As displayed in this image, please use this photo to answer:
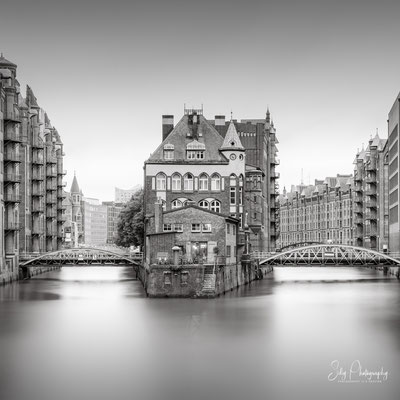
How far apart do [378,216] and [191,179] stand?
49.2 meters

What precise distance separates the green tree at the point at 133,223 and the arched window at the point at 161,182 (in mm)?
Result: 18708

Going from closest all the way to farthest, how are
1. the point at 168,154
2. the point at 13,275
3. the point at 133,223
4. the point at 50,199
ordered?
1. the point at 13,275
2. the point at 168,154
3. the point at 133,223
4. the point at 50,199

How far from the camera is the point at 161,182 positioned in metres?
78.2

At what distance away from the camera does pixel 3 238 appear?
73938 mm

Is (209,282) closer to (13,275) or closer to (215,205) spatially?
(215,205)

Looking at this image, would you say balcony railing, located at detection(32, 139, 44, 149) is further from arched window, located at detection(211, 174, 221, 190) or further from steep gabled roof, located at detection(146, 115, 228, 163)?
arched window, located at detection(211, 174, 221, 190)

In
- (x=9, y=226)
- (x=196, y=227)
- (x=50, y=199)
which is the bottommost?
(x=196, y=227)

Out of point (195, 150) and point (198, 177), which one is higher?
point (195, 150)

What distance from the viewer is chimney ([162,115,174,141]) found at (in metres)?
84.6

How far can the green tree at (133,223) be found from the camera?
3856 inches

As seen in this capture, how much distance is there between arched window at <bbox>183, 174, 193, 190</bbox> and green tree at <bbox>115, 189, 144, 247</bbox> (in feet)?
63.1

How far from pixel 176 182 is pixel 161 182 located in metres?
1.39

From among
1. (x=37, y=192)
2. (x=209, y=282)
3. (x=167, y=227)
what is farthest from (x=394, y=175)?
(x=209, y=282)

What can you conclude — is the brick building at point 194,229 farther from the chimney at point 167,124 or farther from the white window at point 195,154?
the chimney at point 167,124
